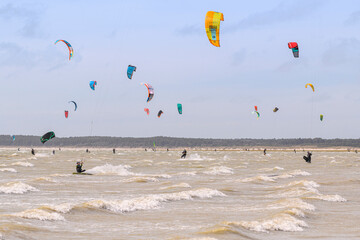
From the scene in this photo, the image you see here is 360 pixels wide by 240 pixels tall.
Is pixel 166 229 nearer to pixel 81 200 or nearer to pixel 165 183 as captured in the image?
pixel 81 200

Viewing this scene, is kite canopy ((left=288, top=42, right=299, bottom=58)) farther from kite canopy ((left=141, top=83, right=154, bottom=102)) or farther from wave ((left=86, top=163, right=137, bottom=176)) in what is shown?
wave ((left=86, top=163, right=137, bottom=176))

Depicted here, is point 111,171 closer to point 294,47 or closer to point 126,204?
point 294,47

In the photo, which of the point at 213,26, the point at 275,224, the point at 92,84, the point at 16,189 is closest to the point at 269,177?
the point at 213,26

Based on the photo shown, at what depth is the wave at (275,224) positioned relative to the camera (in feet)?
41.6

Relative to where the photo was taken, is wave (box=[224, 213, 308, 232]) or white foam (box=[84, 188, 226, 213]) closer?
wave (box=[224, 213, 308, 232])

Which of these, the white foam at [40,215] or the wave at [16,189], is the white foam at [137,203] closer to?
the white foam at [40,215]

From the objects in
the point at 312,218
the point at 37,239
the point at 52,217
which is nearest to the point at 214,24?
the point at 312,218

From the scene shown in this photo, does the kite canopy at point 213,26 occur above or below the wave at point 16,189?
above

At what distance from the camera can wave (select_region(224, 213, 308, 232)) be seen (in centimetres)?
1269

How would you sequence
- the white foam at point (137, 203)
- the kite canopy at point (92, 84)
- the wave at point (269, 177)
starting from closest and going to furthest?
1. the white foam at point (137, 203)
2. the wave at point (269, 177)
3. the kite canopy at point (92, 84)

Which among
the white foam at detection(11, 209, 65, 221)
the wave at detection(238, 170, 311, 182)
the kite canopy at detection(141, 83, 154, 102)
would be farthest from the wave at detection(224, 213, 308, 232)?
the kite canopy at detection(141, 83, 154, 102)

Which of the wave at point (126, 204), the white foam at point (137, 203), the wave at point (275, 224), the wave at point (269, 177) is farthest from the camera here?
the wave at point (269, 177)

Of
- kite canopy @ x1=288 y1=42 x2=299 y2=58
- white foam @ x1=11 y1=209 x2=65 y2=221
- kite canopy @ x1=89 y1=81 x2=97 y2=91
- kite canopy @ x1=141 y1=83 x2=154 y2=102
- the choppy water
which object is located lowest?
the choppy water

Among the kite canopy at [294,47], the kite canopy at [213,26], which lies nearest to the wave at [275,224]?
the kite canopy at [213,26]
